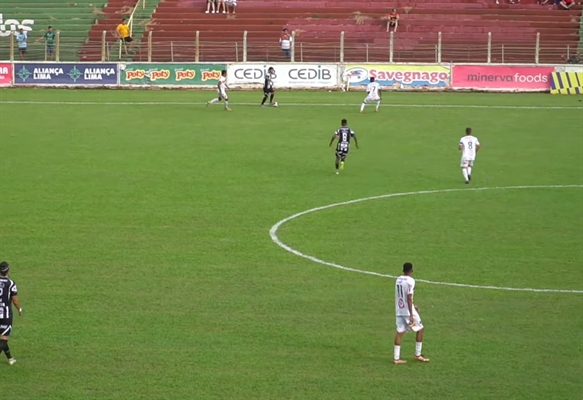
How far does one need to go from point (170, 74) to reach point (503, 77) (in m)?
18.0

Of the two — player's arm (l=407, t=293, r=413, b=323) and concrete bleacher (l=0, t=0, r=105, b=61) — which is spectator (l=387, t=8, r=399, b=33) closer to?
concrete bleacher (l=0, t=0, r=105, b=61)

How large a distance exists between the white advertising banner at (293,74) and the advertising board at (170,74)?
0.97 m

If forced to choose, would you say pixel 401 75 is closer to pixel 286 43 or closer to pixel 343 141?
pixel 286 43

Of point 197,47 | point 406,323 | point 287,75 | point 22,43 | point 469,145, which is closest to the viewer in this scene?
point 406,323

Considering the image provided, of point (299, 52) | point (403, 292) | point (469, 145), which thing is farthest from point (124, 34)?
point (403, 292)

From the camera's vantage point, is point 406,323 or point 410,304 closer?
point 410,304

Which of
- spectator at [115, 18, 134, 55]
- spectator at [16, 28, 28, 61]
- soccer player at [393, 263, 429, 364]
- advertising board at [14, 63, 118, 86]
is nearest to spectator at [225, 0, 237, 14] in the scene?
spectator at [115, 18, 134, 55]

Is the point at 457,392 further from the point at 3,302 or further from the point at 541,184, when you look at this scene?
the point at 541,184

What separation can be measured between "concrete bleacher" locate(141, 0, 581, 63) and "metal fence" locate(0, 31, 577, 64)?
0.19 ft

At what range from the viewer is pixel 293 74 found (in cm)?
6078

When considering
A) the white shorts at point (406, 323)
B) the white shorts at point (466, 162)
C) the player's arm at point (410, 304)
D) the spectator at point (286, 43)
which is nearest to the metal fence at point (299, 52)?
the spectator at point (286, 43)

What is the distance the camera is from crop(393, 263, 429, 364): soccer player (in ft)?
57.2

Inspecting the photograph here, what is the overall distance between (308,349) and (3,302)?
5.09 meters

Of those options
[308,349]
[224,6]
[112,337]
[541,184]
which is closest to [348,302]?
[308,349]
